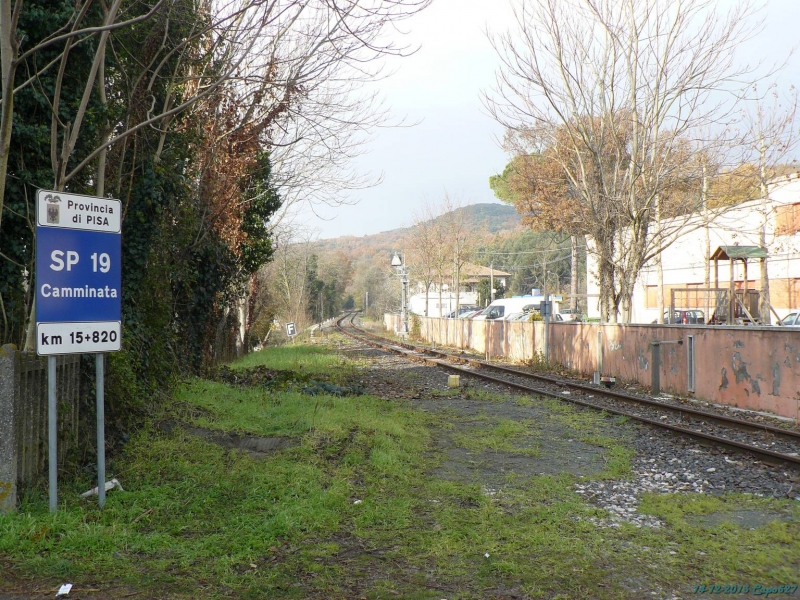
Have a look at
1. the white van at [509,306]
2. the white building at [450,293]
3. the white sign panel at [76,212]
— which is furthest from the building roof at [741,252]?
the white building at [450,293]

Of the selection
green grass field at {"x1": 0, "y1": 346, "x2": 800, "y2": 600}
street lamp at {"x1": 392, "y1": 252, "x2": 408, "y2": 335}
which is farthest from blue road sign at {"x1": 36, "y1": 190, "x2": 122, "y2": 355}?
street lamp at {"x1": 392, "y1": 252, "x2": 408, "y2": 335}

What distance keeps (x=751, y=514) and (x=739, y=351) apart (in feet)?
23.9

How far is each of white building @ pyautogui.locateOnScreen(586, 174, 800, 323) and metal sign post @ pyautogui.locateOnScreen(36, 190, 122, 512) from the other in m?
23.2

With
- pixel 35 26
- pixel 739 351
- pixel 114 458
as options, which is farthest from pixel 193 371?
pixel 739 351

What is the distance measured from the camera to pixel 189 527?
567cm

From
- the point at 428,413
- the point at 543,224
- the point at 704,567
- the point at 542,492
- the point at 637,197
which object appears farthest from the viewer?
the point at 543,224

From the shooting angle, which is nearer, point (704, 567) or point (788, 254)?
point (704, 567)

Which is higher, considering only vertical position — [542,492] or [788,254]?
[788,254]

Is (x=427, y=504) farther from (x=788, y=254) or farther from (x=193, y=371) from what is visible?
(x=788, y=254)

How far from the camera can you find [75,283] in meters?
5.86

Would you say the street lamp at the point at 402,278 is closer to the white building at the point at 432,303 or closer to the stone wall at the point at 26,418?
the stone wall at the point at 26,418

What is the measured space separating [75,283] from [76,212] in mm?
605

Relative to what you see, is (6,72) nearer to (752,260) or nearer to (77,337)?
(77,337)

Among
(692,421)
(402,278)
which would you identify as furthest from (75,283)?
(402,278)
